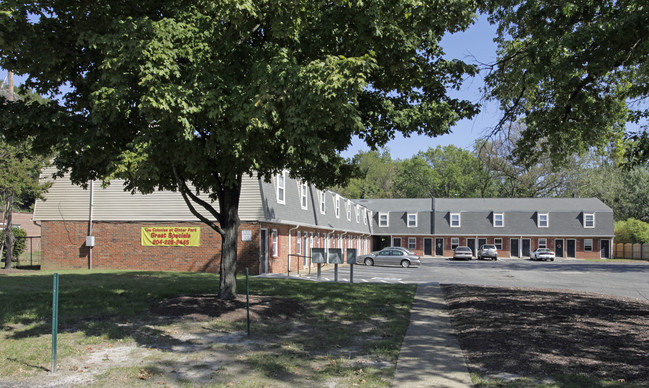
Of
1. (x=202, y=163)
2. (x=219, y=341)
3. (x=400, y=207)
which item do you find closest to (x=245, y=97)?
(x=202, y=163)


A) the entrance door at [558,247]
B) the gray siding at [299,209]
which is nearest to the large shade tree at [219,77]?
the gray siding at [299,209]

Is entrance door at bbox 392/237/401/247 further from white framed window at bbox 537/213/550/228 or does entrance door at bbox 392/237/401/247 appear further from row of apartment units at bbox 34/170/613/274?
row of apartment units at bbox 34/170/613/274

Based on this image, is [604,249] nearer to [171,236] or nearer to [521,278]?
[521,278]

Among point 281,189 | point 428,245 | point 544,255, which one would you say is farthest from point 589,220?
point 281,189

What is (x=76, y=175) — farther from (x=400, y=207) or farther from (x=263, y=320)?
(x=400, y=207)

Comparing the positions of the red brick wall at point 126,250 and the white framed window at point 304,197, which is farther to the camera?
the white framed window at point 304,197

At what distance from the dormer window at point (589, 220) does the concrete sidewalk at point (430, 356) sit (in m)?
49.3

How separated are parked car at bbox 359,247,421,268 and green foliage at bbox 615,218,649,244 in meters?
31.1

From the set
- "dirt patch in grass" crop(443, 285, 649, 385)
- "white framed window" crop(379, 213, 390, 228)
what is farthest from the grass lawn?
"white framed window" crop(379, 213, 390, 228)

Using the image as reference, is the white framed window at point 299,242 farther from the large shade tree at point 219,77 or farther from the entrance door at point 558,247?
the entrance door at point 558,247

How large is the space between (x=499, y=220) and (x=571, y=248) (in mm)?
8087

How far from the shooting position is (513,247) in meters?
56.7

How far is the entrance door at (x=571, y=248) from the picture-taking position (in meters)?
55.0

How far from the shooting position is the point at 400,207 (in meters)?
59.9
